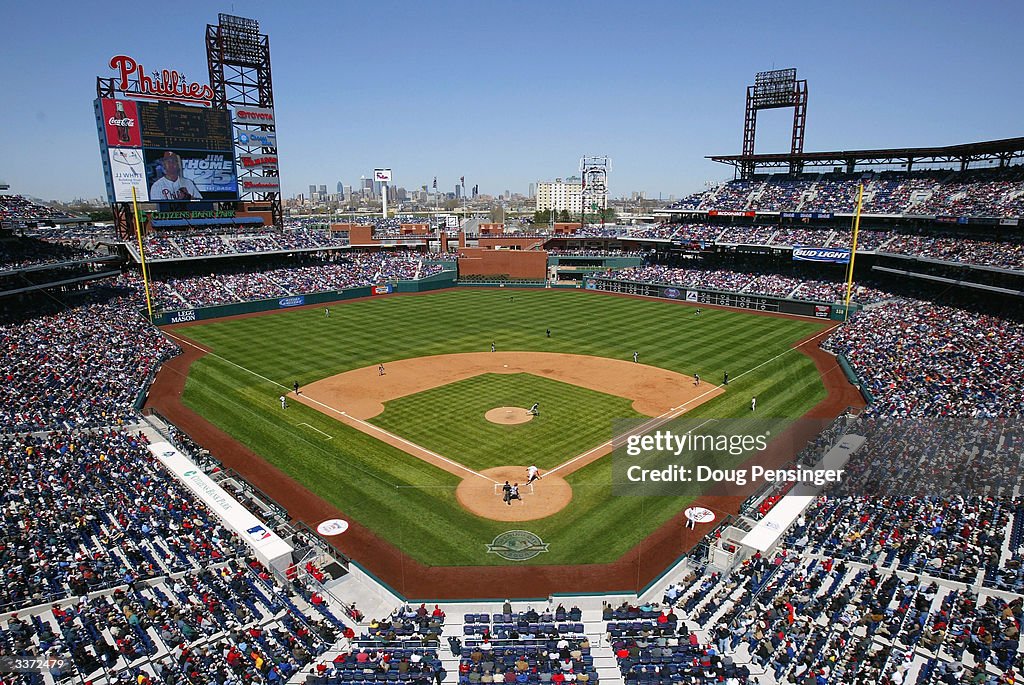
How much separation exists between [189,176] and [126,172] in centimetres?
575

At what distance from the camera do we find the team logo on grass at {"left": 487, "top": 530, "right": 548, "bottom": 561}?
18.9m

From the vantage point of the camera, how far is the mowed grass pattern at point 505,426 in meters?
25.9

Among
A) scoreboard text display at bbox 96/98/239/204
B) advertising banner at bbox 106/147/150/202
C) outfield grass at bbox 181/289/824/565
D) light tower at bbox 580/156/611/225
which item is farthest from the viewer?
light tower at bbox 580/156/611/225

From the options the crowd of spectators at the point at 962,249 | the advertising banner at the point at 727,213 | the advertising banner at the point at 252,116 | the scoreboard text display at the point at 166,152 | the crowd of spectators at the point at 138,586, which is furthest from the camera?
the advertising banner at the point at 727,213

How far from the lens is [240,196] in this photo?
64.8 metres

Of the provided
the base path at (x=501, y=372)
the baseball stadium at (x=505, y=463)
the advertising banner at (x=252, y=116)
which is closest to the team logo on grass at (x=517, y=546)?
the baseball stadium at (x=505, y=463)

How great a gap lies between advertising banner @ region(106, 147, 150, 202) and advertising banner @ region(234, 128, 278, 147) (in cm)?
1039

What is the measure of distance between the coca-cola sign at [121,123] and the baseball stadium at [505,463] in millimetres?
176

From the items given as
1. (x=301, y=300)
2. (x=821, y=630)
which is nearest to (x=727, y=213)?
(x=301, y=300)

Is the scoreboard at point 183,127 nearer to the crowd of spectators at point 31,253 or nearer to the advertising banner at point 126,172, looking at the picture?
the advertising banner at point 126,172

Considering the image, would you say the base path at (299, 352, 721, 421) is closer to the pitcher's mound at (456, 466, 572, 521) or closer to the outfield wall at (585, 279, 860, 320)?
the pitcher's mound at (456, 466, 572, 521)

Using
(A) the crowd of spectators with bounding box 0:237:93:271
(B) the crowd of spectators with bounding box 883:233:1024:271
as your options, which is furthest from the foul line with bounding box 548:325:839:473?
(A) the crowd of spectators with bounding box 0:237:93:271

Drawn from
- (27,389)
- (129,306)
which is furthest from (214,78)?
(27,389)

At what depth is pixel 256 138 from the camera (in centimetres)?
6481
